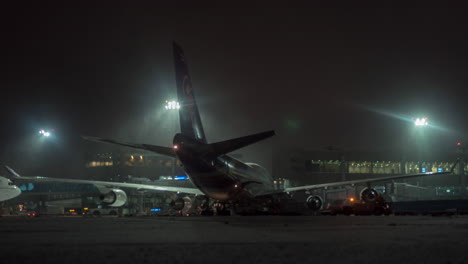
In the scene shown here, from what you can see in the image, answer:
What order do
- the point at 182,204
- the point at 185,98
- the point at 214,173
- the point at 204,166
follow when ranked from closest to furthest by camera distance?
1. the point at 185,98
2. the point at 204,166
3. the point at 214,173
4. the point at 182,204

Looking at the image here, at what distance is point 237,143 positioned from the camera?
25.8 m

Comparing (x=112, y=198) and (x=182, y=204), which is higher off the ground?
(x=112, y=198)

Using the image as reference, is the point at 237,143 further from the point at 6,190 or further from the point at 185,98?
the point at 6,190

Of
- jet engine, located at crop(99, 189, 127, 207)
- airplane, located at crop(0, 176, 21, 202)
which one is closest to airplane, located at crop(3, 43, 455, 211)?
jet engine, located at crop(99, 189, 127, 207)

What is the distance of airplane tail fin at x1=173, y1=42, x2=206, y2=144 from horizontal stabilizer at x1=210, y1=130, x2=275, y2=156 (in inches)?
124

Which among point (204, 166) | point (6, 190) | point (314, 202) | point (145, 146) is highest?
point (145, 146)

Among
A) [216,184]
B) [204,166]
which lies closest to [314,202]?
[216,184]

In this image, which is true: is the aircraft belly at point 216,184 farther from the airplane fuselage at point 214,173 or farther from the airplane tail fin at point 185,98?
the airplane tail fin at point 185,98

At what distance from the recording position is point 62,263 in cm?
725

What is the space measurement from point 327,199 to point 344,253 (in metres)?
65.8

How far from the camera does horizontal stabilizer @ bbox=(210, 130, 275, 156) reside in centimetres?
2273

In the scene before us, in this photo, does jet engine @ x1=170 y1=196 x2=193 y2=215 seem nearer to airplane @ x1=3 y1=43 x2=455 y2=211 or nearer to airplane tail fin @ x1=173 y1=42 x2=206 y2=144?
airplane @ x1=3 y1=43 x2=455 y2=211

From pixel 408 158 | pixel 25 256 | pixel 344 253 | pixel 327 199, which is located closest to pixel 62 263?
pixel 25 256

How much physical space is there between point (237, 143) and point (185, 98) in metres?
7.15
